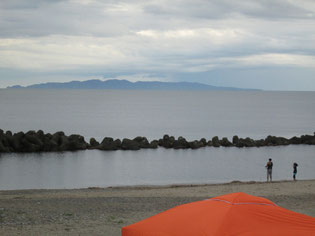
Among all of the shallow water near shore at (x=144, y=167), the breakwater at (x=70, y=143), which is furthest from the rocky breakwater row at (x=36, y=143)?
the shallow water near shore at (x=144, y=167)

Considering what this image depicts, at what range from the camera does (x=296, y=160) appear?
1559 inches

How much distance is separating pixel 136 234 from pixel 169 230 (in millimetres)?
732

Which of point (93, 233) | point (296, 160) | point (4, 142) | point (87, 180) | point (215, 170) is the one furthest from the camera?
point (4, 142)

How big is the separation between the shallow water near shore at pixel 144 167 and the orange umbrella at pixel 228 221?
20494mm

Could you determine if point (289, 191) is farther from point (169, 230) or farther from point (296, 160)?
point (296, 160)

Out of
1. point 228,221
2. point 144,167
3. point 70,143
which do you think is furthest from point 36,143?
point 228,221

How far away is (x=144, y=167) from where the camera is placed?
3528 centimetres

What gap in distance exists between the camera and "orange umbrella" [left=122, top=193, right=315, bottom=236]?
25.5ft

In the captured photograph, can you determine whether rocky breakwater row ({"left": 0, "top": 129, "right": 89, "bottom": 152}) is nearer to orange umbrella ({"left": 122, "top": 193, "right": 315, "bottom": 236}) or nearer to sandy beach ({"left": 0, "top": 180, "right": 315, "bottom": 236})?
sandy beach ({"left": 0, "top": 180, "right": 315, "bottom": 236})

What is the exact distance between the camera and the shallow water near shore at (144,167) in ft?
98.7

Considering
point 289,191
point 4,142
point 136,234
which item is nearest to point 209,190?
point 289,191

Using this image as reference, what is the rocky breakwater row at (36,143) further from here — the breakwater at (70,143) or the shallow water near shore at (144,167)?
the shallow water near shore at (144,167)

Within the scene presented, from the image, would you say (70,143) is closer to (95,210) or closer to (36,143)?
(36,143)

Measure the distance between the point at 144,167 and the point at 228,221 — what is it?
27603mm
